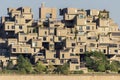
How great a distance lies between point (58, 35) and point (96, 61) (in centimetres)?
692

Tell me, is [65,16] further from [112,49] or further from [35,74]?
[35,74]

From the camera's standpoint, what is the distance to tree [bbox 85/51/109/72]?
3103 inches

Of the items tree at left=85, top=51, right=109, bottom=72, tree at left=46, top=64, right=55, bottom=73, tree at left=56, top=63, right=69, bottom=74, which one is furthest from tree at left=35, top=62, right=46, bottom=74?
tree at left=85, top=51, right=109, bottom=72

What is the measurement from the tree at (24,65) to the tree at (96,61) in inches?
229

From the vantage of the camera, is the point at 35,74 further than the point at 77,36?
No

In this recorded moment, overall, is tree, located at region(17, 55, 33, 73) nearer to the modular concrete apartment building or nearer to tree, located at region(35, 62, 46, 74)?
tree, located at region(35, 62, 46, 74)

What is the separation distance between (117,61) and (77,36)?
4.94m

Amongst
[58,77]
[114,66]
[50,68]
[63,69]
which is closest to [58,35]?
[50,68]

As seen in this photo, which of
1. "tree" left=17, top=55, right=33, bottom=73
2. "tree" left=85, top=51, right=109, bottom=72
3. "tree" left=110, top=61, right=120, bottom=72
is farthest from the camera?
"tree" left=110, top=61, right=120, bottom=72

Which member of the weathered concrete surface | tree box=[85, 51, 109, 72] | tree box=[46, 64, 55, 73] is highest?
tree box=[85, 51, 109, 72]

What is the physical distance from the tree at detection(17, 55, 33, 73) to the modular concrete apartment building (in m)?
1.94

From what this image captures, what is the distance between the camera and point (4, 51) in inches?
3310

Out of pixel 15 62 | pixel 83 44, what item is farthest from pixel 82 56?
pixel 15 62

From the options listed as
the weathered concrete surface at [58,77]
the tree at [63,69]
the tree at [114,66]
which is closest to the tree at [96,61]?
the tree at [114,66]
